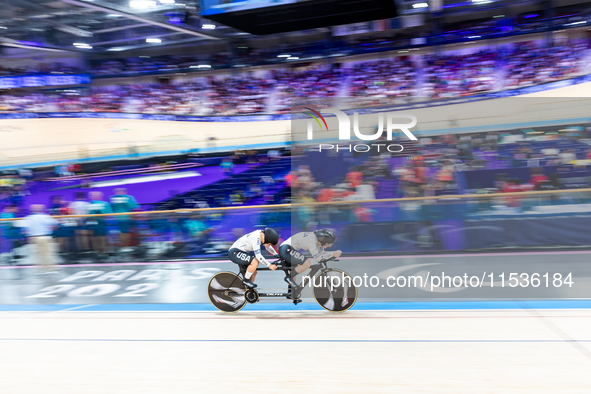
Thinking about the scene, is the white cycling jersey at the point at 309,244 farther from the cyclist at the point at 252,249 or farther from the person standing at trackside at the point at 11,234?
the person standing at trackside at the point at 11,234

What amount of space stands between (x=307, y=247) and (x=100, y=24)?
14.1m

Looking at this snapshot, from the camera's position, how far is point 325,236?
480cm

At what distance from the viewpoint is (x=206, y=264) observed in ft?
23.7

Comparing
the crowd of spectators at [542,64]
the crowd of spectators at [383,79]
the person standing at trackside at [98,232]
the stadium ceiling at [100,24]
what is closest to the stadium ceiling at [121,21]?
the stadium ceiling at [100,24]

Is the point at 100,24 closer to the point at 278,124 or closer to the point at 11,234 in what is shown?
the point at 278,124

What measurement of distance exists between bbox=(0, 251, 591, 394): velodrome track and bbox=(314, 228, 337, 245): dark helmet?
0.55m

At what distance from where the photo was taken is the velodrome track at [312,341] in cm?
314

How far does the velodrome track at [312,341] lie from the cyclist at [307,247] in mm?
530

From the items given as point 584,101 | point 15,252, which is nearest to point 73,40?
point 15,252

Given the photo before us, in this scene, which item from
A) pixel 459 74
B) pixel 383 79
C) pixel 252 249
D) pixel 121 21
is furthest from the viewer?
pixel 383 79

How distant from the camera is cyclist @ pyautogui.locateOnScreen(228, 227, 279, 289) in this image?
191 inches

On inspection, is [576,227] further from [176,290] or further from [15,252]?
[15,252]

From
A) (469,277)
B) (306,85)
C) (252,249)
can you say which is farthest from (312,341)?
(306,85)

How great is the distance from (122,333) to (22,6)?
42.8 feet
